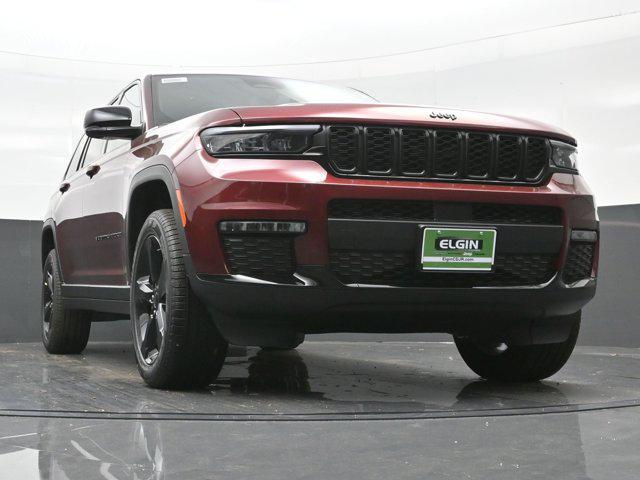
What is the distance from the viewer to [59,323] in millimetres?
6691

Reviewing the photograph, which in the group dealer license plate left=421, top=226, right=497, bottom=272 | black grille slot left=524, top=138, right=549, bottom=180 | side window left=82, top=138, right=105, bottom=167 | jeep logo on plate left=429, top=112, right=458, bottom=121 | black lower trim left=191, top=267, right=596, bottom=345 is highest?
jeep logo on plate left=429, top=112, right=458, bottom=121

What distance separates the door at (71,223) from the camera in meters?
6.18

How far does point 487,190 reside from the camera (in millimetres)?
4082

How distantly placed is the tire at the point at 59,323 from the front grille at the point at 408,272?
3.34 m

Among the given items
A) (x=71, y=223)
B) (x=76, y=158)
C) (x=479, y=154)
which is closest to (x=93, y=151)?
(x=71, y=223)

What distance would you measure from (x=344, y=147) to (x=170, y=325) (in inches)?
42.6

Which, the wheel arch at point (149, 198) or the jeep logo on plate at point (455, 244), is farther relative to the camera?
the wheel arch at point (149, 198)

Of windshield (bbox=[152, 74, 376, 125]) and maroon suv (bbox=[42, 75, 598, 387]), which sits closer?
maroon suv (bbox=[42, 75, 598, 387])

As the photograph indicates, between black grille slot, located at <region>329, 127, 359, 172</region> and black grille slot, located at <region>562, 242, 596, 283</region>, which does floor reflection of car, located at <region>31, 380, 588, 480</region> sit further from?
black grille slot, located at <region>329, 127, 359, 172</region>

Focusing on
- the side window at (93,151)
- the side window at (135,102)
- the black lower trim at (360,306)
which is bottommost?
the black lower trim at (360,306)

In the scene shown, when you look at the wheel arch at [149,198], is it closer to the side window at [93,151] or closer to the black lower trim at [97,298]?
the black lower trim at [97,298]

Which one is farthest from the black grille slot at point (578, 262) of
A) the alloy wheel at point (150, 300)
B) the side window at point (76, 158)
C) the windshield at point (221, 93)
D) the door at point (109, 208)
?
the side window at point (76, 158)

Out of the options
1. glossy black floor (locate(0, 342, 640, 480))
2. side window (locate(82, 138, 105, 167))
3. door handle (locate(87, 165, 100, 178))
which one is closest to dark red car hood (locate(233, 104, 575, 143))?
glossy black floor (locate(0, 342, 640, 480))

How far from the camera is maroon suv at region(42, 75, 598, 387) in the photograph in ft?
12.6
